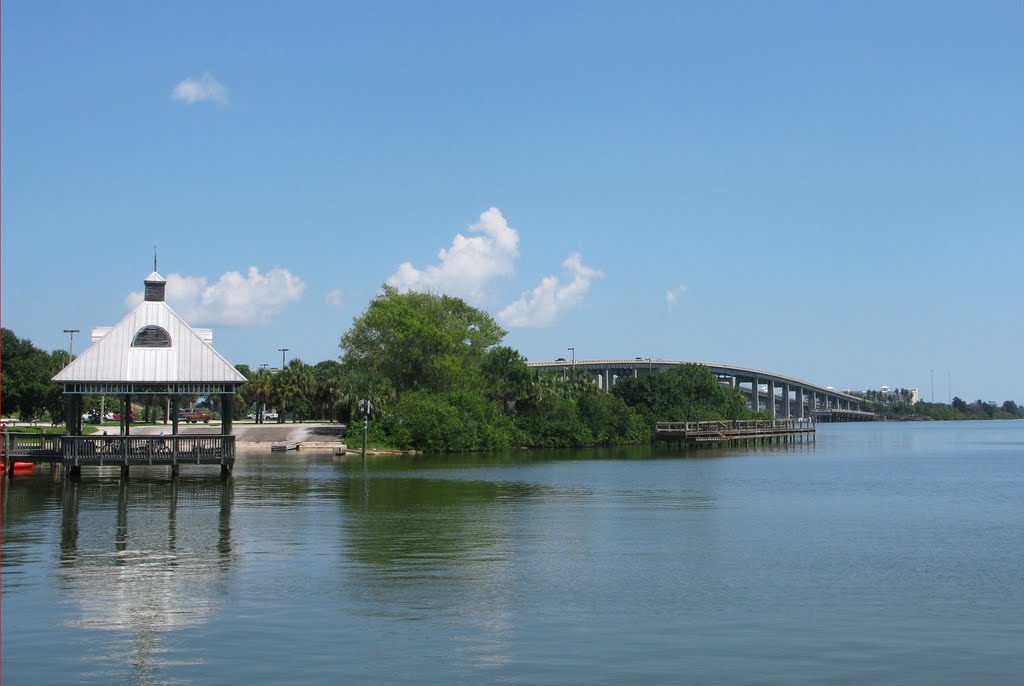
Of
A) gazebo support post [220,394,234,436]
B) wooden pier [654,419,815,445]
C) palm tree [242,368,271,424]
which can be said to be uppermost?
palm tree [242,368,271,424]

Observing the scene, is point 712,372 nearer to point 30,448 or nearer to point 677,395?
point 677,395

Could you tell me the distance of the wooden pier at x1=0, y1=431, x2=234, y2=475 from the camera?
43.2 m

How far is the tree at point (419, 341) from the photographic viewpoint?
291ft

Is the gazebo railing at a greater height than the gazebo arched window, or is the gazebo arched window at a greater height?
the gazebo arched window

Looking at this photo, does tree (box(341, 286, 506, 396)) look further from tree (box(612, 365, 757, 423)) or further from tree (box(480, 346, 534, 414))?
tree (box(612, 365, 757, 423))

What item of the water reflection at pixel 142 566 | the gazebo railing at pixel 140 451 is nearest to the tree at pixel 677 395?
the gazebo railing at pixel 140 451

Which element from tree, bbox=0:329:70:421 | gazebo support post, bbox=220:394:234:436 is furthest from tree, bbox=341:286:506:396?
gazebo support post, bbox=220:394:234:436

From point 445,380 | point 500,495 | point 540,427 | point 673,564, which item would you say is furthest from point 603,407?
point 673,564

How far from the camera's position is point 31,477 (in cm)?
4606

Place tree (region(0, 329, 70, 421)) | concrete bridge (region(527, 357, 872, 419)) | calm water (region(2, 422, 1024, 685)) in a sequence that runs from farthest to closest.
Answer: concrete bridge (region(527, 357, 872, 419)) → tree (region(0, 329, 70, 421)) → calm water (region(2, 422, 1024, 685))

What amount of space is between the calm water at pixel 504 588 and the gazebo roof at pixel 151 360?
16.0ft

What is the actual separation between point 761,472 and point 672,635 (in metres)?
43.2

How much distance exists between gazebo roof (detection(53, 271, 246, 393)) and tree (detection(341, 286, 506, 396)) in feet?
134

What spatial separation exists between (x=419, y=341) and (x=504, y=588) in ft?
227
